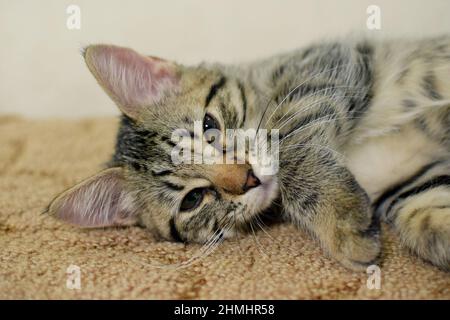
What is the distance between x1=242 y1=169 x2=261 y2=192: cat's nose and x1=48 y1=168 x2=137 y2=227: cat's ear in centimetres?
32

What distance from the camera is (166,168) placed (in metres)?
1.11

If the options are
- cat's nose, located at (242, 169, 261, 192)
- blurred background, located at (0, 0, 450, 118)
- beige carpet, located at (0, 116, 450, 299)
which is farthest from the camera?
blurred background, located at (0, 0, 450, 118)

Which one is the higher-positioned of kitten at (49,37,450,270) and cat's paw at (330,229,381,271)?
kitten at (49,37,450,270)

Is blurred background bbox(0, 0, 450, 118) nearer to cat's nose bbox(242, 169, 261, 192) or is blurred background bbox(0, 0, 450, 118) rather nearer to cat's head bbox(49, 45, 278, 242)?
cat's head bbox(49, 45, 278, 242)

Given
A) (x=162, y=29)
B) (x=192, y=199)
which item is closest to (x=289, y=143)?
(x=192, y=199)

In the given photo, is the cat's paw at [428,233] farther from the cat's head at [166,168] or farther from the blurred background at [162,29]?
the blurred background at [162,29]

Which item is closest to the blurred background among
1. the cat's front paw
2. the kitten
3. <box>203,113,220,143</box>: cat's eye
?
the kitten

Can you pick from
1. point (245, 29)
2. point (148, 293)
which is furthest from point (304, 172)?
point (245, 29)

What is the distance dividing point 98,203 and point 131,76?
1.06 ft

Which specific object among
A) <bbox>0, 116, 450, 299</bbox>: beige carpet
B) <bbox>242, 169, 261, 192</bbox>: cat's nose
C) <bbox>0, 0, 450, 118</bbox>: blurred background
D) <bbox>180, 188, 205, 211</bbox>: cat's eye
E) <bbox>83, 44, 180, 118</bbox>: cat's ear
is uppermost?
<bbox>0, 0, 450, 118</bbox>: blurred background

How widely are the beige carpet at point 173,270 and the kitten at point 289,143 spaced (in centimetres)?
5

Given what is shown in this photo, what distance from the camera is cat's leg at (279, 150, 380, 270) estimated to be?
0.93 metres

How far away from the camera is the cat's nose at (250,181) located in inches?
40.5

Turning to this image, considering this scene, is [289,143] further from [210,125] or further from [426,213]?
[426,213]
